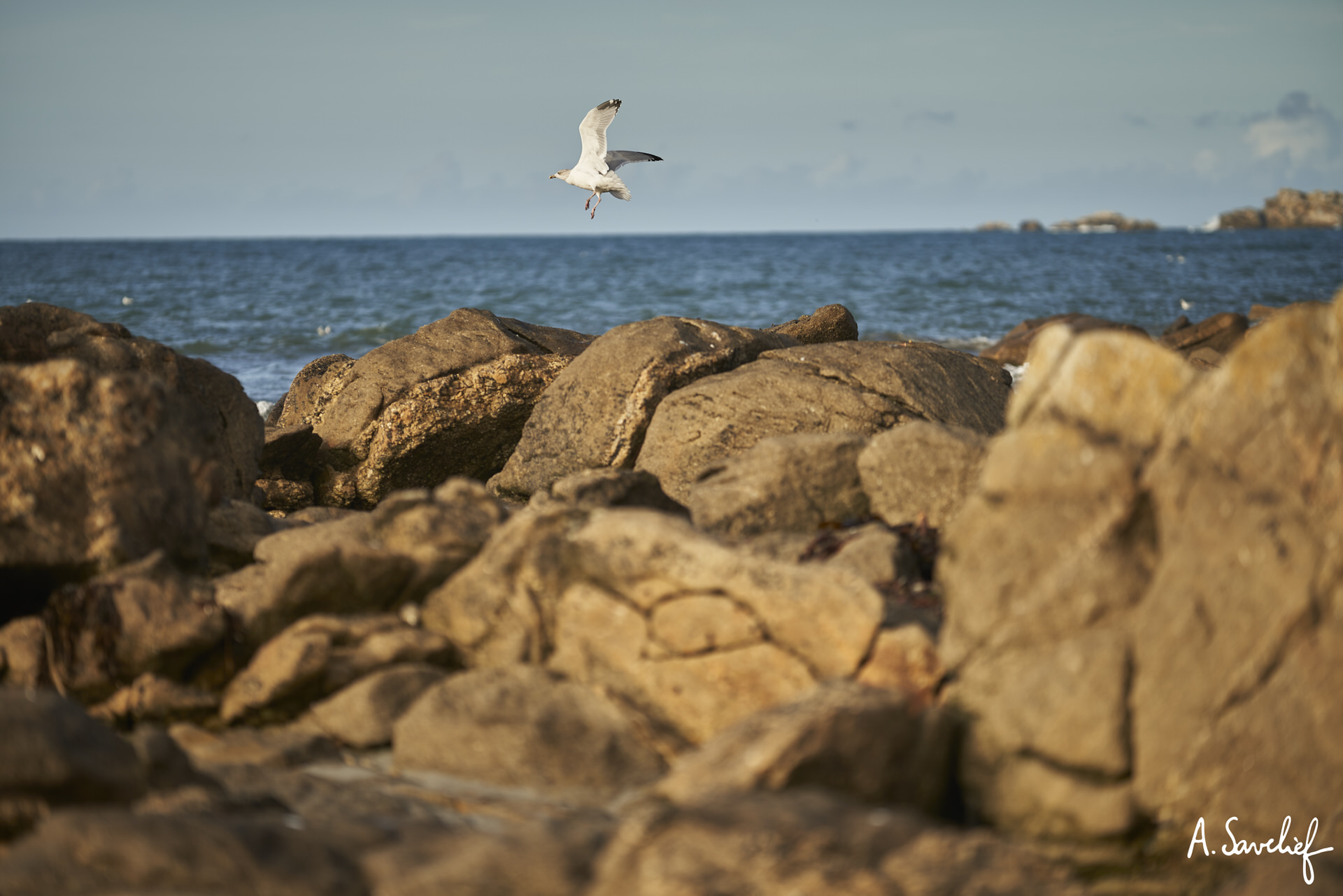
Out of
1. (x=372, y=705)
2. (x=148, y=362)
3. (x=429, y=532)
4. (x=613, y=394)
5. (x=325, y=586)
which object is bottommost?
(x=372, y=705)

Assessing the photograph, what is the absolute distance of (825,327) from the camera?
36.6 feet

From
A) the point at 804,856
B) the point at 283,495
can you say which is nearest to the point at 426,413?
the point at 283,495

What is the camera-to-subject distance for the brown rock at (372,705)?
4.95 meters

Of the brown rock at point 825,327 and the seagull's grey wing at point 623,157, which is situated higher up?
the seagull's grey wing at point 623,157

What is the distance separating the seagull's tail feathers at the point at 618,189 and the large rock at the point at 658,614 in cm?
807

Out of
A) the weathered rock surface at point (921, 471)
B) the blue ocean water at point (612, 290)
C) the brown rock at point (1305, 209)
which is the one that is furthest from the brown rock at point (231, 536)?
the brown rock at point (1305, 209)

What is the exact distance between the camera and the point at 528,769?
4.53 m

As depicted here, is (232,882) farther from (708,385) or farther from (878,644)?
(708,385)

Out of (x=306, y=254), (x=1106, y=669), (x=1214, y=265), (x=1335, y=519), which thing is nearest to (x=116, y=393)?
(x=1106, y=669)

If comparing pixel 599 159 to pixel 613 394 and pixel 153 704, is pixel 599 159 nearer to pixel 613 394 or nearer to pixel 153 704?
pixel 613 394

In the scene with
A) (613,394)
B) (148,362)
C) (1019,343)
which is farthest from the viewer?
(1019,343)

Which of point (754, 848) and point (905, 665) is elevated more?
point (905, 665)

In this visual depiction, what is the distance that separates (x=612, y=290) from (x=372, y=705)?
118 ft

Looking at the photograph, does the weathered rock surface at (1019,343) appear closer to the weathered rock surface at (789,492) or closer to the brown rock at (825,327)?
the brown rock at (825,327)
